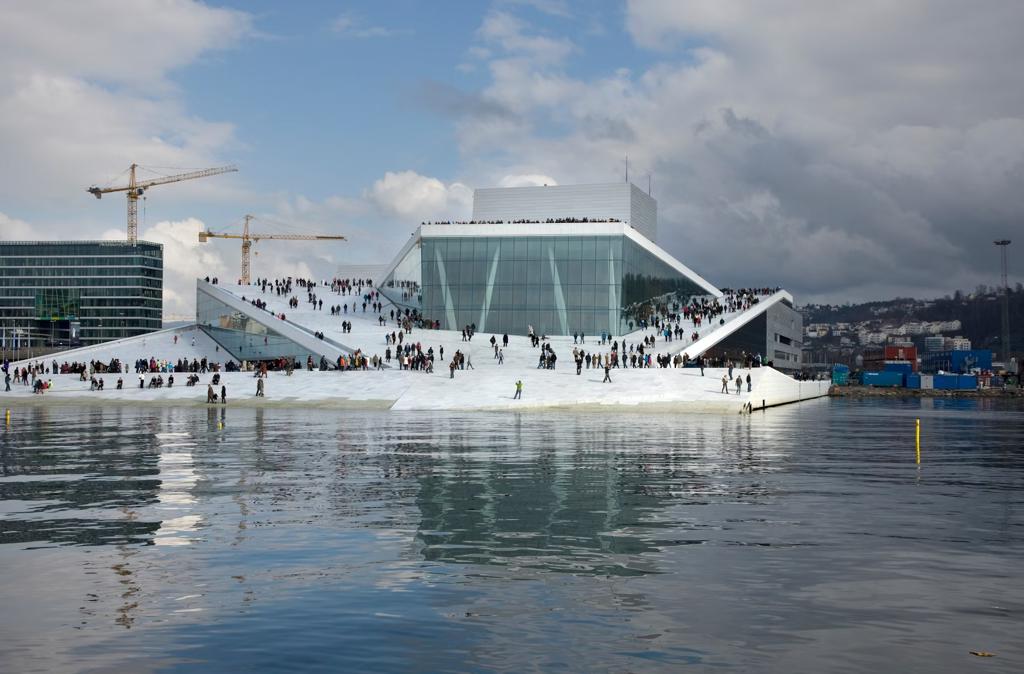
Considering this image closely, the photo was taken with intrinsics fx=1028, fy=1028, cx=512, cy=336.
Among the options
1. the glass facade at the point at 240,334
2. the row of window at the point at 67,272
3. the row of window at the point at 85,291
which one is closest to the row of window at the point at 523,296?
the glass facade at the point at 240,334

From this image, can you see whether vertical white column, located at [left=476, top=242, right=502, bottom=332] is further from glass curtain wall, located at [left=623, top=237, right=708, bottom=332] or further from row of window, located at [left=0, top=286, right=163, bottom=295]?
row of window, located at [left=0, top=286, right=163, bottom=295]

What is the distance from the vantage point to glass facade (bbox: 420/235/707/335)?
7481 centimetres

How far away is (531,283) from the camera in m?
75.4

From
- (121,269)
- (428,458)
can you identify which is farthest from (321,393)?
(121,269)

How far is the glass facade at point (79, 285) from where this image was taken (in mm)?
171875

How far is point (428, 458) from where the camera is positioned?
22.4 m

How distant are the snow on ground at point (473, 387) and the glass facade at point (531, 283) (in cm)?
554

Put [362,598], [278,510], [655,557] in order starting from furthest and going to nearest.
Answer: [278,510], [655,557], [362,598]

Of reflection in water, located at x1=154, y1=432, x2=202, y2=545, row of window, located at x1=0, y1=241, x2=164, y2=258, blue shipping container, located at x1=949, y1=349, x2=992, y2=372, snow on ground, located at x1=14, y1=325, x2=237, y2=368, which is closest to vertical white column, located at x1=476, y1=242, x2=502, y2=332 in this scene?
snow on ground, located at x1=14, y1=325, x2=237, y2=368

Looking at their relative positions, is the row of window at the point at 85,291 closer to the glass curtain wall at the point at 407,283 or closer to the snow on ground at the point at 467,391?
the glass curtain wall at the point at 407,283

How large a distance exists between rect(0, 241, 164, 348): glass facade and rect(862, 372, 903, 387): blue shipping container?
11408 cm

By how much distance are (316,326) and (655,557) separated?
62653 mm

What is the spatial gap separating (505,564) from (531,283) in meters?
65.3

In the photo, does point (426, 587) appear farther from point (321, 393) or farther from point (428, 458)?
point (321, 393)
